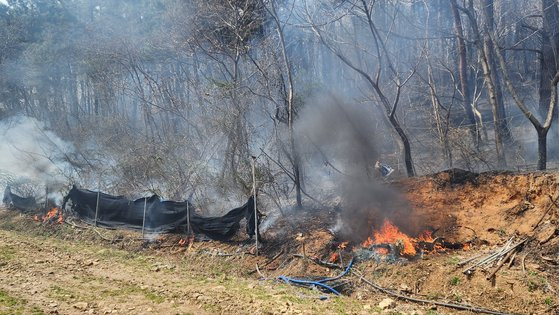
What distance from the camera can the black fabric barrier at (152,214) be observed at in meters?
11.0

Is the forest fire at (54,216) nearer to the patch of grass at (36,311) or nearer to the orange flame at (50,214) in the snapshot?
the orange flame at (50,214)

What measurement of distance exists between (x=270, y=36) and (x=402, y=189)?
8416 millimetres

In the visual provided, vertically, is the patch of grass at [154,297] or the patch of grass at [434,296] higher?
the patch of grass at [154,297]

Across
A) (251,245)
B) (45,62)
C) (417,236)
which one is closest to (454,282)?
(417,236)

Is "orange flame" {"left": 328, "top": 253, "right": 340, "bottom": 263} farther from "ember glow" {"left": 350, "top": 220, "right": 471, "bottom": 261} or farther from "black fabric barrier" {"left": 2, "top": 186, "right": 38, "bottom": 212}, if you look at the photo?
"black fabric barrier" {"left": 2, "top": 186, "right": 38, "bottom": 212}

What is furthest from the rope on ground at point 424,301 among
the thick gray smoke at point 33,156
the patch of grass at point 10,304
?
the thick gray smoke at point 33,156

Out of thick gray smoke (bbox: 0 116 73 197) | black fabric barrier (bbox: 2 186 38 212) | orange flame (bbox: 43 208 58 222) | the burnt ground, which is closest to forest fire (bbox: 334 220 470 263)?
the burnt ground

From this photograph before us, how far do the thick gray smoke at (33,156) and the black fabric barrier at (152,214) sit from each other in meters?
3.06

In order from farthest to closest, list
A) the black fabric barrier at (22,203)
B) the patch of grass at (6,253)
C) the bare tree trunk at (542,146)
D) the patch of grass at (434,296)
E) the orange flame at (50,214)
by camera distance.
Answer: the black fabric barrier at (22,203), the orange flame at (50,214), the bare tree trunk at (542,146), the patch of grass at (6,253), the patch of grass at (434,296)

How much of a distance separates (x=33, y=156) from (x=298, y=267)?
50.7ft

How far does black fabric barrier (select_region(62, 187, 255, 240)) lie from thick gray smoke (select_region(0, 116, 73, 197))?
10.0 ft

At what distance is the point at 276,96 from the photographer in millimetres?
15094

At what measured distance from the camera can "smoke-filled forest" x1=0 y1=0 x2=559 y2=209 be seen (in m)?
13.1

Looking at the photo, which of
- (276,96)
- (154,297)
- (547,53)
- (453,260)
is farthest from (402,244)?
(547,53)
